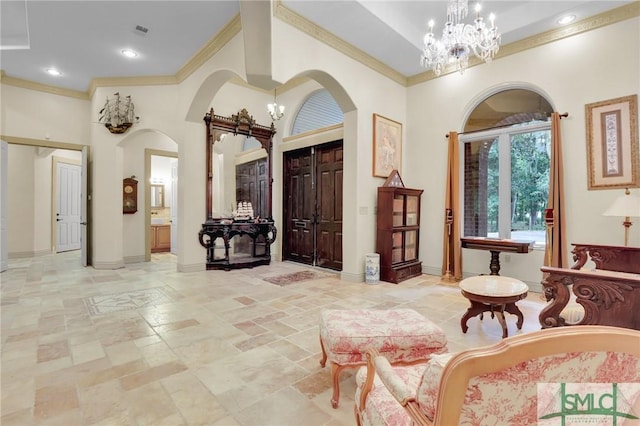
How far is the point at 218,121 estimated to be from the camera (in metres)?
6.05

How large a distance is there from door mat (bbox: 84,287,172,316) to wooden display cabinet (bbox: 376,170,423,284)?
3364mm

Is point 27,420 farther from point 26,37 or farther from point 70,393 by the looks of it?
point 26,37

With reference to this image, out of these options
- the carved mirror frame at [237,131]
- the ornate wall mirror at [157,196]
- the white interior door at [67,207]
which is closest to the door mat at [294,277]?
the carved mirror frame at [237,131]

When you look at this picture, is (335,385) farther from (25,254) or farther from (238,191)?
(25,254)

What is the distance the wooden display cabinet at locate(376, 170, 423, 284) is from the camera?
5094 mm

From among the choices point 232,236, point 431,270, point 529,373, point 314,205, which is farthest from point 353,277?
point 529,373

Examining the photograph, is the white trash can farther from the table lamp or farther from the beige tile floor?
the table lamp

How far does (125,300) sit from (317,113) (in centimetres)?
505

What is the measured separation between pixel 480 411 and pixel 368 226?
447 centimetres

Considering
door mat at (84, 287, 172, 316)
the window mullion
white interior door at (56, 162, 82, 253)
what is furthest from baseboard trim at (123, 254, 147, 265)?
the window mullion

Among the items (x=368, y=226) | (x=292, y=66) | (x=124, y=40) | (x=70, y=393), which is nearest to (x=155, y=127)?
(x=124, y=40)

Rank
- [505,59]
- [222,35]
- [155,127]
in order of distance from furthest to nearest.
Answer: [155,127] < [505,59] < [222,35]

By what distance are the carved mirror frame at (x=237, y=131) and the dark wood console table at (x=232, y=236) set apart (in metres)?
0.27

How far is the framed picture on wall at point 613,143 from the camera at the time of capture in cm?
382
